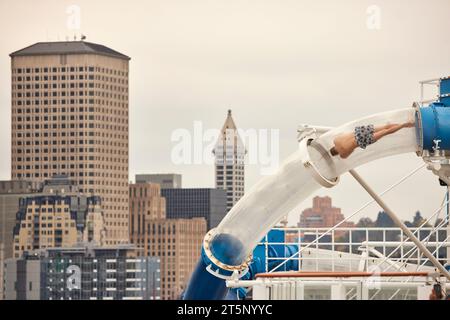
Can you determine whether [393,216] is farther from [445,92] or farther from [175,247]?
[175,247]

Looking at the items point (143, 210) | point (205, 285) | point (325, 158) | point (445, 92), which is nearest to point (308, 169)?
point (325, 158)

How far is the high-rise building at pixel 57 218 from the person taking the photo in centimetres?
17300

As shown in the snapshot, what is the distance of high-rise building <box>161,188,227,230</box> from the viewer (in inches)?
6260

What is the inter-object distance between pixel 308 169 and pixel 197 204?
492 feet

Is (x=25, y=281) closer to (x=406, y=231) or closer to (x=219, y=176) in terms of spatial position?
(x=219, y=176)

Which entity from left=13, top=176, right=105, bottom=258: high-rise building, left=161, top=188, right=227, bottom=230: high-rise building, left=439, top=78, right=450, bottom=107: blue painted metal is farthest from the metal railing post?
left=13, top=176, right=105, bottom=258: high-rise building

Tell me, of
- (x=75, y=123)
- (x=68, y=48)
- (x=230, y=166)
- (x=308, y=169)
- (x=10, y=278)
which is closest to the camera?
(x=308, y=169)

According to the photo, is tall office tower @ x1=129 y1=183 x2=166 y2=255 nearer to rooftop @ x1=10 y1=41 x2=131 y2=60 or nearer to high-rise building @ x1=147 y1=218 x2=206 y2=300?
high-rise building @ x1=147 y1=218 x2=206 y2=300

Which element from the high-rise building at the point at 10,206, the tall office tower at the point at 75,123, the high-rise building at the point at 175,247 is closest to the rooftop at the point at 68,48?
the tall office tower at the point at 75,123

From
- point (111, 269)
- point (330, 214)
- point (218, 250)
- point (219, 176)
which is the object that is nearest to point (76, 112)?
point (111, 269)

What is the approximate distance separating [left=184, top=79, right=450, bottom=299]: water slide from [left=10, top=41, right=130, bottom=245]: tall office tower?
141893 mm

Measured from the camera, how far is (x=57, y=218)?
578ft

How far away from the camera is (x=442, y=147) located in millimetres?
18391
